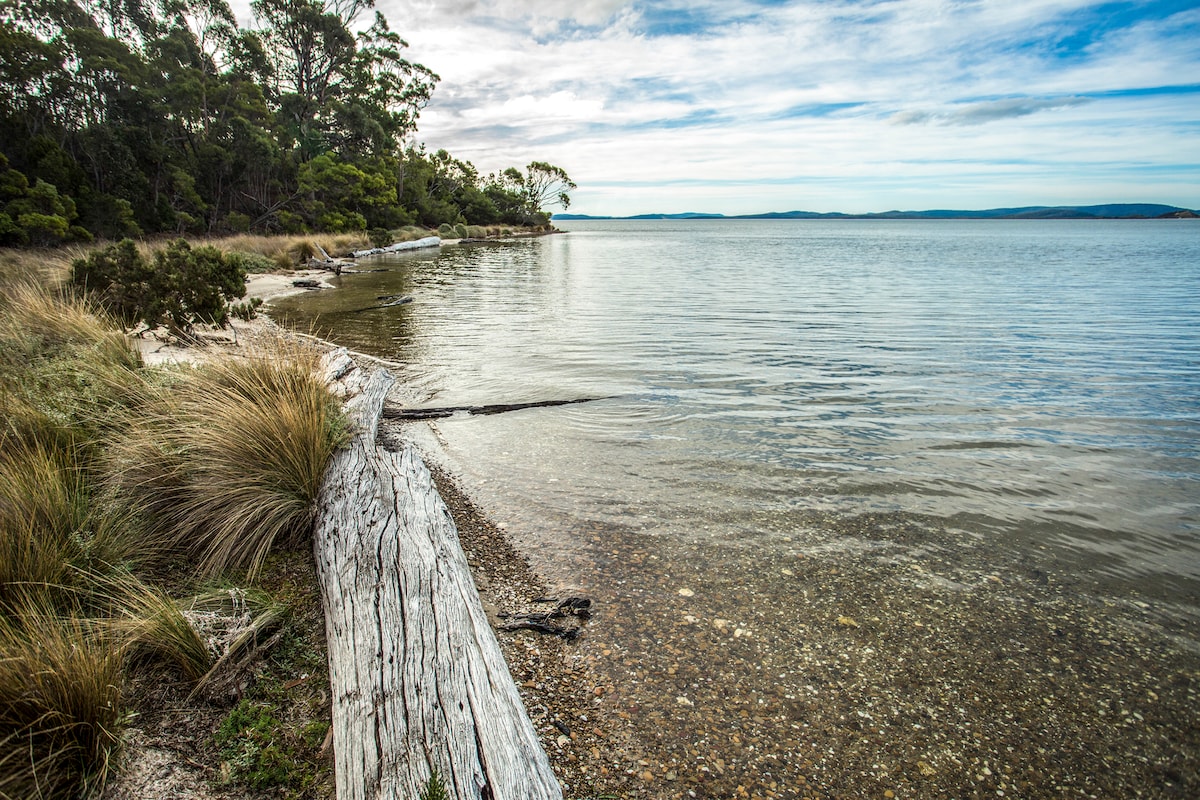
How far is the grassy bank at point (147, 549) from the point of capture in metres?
2.43

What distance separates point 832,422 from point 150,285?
11.2 meters

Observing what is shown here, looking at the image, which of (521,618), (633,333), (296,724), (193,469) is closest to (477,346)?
(633,333)

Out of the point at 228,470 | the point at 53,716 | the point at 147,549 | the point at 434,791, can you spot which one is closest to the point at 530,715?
the point at 434,791

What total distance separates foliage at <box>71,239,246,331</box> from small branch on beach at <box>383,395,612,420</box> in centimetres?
441

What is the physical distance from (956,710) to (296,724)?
3.41 m

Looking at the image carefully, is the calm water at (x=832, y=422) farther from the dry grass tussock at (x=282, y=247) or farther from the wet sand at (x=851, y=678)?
the dry grass tussock at (x=282, y=247)

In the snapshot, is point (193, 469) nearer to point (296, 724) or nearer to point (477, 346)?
point (296, 724)

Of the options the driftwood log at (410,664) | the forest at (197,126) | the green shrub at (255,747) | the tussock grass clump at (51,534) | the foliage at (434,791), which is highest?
the forest at (197,126)

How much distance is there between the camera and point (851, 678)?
3.44 m

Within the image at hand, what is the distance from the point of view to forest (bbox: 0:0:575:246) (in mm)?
26141

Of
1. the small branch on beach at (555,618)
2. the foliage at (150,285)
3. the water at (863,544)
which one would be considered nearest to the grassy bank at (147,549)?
the small branch on beach at (555,618)

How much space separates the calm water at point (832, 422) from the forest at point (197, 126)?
18422mm

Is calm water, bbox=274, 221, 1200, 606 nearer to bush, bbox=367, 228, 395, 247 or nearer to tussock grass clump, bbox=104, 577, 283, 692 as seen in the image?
tussock grass clump, bbox=104, 577, 283, 692

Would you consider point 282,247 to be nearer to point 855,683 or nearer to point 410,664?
point 410,664
